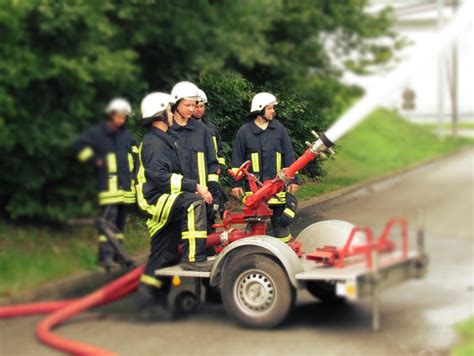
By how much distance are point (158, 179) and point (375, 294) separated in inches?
23.9

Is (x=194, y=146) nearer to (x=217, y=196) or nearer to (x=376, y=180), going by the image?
(x=217, y=196)

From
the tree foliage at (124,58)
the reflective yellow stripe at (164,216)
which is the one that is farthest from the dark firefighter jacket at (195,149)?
the tree foliage at (124,58)

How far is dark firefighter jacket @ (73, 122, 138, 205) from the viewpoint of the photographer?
2.07 metres

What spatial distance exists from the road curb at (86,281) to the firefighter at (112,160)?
44 mm

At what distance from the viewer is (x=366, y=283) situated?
85.9 inches

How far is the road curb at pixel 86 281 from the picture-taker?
6.73 ft

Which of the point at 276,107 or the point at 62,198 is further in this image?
the point at 276,107

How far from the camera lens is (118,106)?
2080mm

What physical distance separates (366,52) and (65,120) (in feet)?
2.27

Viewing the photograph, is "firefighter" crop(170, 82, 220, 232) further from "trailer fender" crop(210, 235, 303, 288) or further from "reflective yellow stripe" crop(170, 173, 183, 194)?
"trailer fender" crop(210, 235, 303, 288)

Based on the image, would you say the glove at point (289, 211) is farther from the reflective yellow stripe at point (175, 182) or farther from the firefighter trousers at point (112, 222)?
the firefighter trousers at point (112, 222)

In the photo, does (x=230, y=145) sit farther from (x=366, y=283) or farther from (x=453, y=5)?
(x=453, y=5)

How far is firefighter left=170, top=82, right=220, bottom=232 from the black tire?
39cm

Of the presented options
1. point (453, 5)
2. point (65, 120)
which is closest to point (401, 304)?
point (453, 5)
